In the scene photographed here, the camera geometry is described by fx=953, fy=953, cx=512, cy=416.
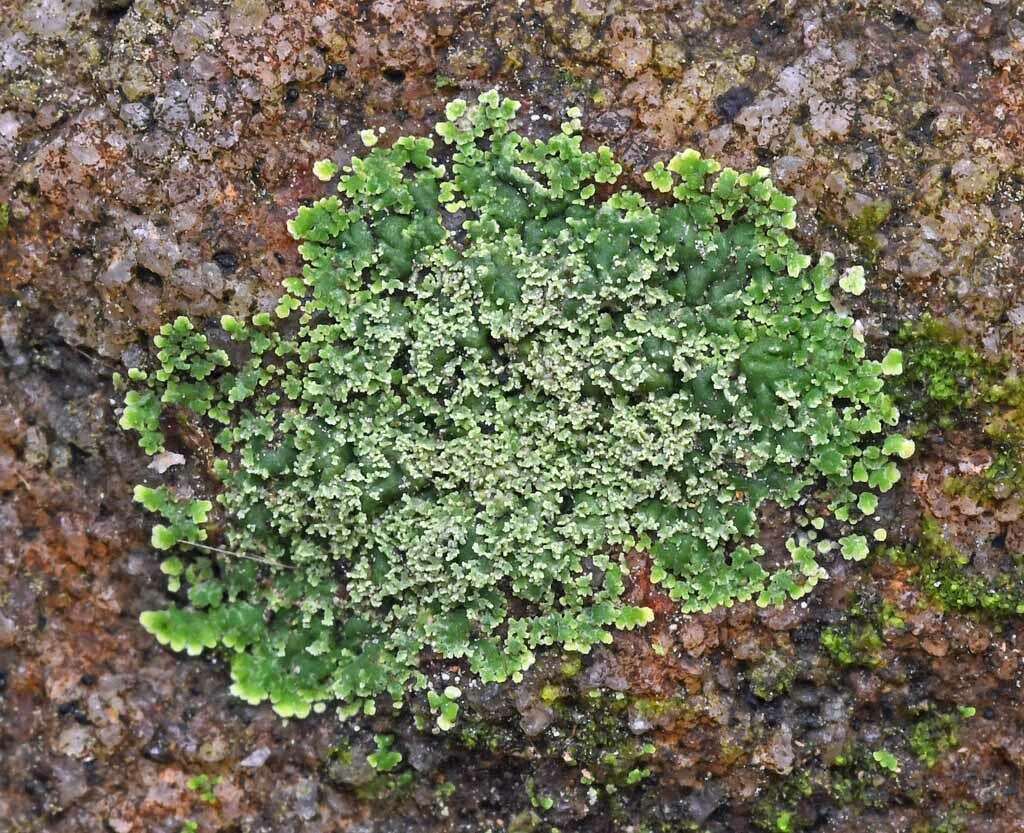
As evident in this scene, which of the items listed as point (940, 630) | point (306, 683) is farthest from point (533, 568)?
point (940, 630)

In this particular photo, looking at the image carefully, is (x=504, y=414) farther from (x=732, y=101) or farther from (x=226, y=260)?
(x=732, y=101)

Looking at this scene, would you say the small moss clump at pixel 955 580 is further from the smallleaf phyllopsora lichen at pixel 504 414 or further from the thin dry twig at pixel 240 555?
the thin dry twig at pixel 240 555

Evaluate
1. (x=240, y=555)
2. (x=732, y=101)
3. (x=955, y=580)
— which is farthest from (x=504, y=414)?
(x=955, y=580)

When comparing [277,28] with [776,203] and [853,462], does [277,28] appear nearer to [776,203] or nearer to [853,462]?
[776,203]

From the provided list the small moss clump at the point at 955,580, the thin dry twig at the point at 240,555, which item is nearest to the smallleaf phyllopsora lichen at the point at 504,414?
the thin dry twig at the point at 240,555

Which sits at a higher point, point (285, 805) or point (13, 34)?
point (13, 34)

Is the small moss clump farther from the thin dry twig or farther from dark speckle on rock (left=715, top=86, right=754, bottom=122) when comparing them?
the thin dry twig

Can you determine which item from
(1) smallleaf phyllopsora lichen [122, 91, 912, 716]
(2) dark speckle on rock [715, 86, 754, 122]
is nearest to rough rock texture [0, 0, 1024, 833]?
(2) dark speckle on rock [715, 86, 754, 122]
